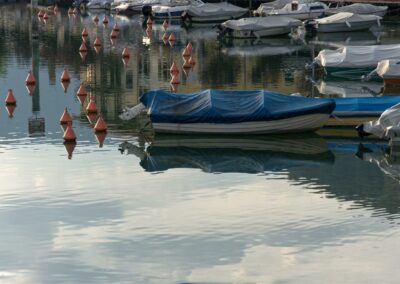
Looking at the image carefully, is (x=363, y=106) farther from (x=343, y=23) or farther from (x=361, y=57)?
(x=343, y=23)

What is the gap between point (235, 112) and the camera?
34.4m

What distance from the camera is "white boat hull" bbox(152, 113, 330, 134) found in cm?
3450

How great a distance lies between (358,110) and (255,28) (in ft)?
112

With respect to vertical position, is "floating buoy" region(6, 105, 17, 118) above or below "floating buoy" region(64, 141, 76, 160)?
above

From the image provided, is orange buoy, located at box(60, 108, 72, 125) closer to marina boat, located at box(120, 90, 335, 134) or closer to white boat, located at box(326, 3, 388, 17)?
marina boat, located at box(120, 90, 335, 134)

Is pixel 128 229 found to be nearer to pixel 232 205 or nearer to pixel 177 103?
pixel 232 205

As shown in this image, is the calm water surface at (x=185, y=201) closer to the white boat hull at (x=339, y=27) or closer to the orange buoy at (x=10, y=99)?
the orange buoy at (x=10, y=99)

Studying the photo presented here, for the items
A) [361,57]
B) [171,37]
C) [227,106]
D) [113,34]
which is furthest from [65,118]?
[113,34]

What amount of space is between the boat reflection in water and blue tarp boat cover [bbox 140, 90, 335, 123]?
2.32ft

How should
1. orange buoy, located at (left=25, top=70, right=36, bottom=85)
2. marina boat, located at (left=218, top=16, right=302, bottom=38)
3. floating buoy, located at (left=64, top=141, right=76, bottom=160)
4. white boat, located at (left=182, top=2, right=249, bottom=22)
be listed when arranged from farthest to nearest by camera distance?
white boat, located at (left=182, top=2, right=249, bottom=22) < marina boat, located at (left=218, top=16, right=302, bottom=38) < orange buoy, located at (left=25, top=70, right=36, bottom=85) < floating buoy, located at (left=64, top=141, right=76, bottom=160)

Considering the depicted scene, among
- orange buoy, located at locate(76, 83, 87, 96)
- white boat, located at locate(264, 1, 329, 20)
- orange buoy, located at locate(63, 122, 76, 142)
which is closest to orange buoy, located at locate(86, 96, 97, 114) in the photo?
orange buoy, located at locate(76, 83, 87, 96)

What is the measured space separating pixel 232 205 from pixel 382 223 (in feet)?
12.6

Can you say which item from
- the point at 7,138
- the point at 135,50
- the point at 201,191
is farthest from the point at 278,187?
the point at 135,50

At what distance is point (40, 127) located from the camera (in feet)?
124
